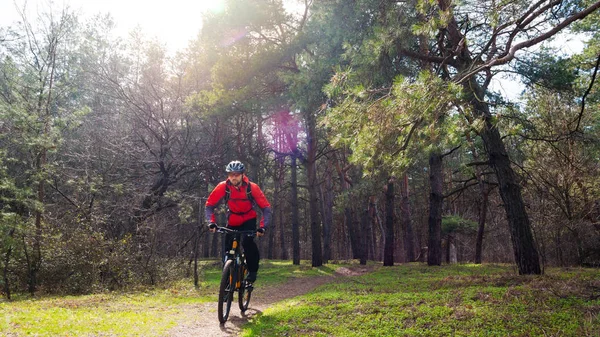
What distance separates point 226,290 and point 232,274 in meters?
0.24

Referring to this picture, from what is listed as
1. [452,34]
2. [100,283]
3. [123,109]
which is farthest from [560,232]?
[123,109]

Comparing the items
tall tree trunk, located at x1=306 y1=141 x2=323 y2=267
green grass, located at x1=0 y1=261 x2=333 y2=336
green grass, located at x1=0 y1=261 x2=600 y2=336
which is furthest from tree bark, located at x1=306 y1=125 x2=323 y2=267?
green grass, located at x1=0 y1=261 x2=600 y2=336

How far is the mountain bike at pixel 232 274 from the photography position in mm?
5211

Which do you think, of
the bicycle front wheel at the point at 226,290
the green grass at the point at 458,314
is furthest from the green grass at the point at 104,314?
the green grass at the point at 458,314

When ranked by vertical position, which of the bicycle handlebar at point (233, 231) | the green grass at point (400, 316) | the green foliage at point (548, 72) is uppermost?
the green foliage at point (548, 72)

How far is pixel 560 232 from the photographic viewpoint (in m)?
12.5

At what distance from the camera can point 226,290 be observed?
5.25 metres

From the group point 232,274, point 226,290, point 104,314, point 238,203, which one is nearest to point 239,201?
point 238,203

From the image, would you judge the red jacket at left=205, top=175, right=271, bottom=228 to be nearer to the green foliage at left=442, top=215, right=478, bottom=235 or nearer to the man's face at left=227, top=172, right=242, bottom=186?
the man's face at left=227, top=172, right=242, bottom=186

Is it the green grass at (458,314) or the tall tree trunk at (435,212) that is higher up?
the tall tree trunk at (435,212)

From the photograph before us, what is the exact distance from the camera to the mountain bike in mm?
5211

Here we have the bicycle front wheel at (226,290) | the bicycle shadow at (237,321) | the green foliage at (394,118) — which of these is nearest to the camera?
the green foliage at (394,118)

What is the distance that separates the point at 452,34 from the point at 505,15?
2.33 metres

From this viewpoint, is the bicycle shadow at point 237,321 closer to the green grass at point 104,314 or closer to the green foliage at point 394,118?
the green grass at point 104,314
